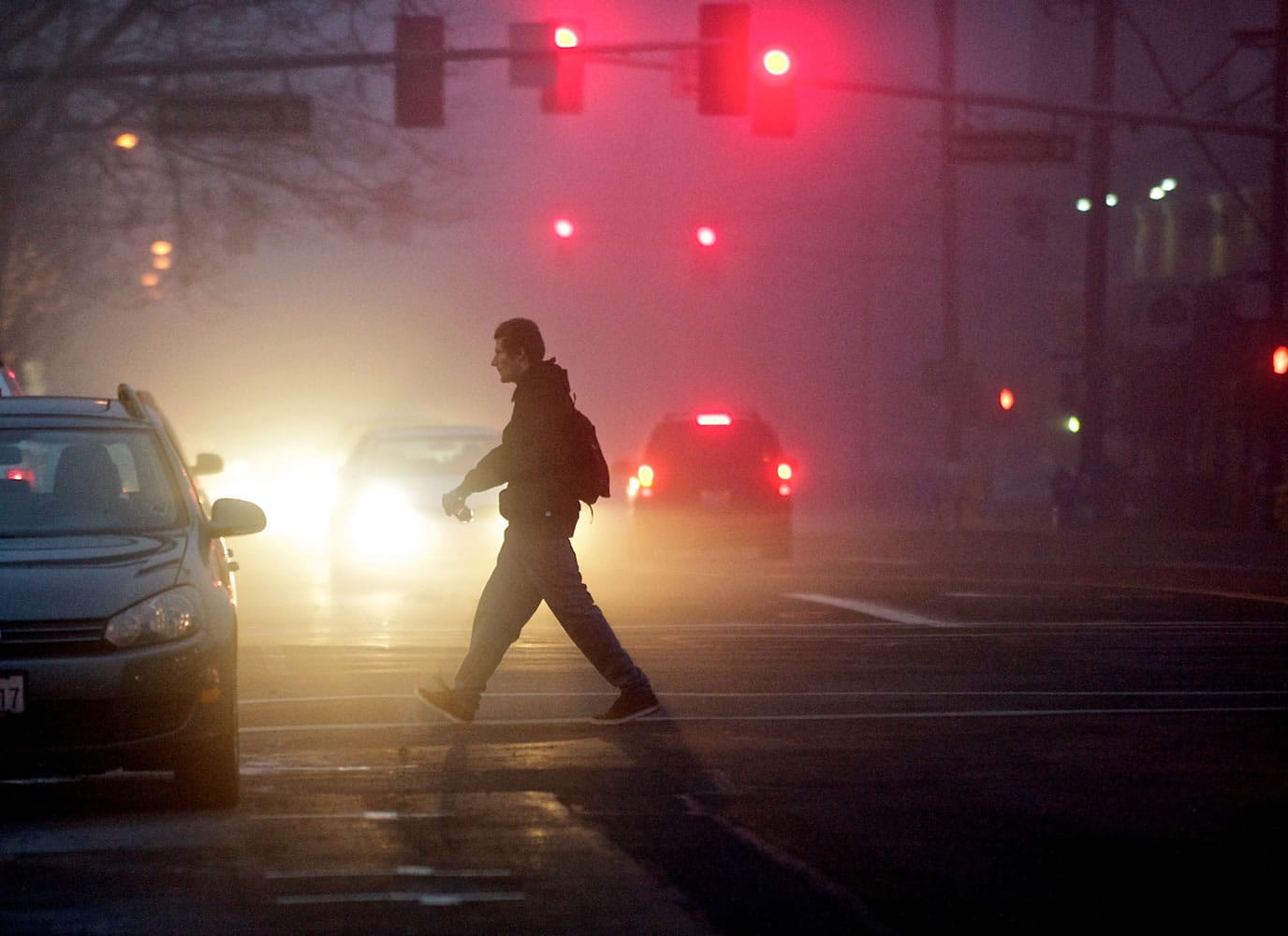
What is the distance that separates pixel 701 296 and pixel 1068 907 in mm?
93414

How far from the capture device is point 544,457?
406 inches

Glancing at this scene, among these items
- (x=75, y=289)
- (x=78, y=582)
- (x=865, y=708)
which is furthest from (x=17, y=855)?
(x=75, y=289)

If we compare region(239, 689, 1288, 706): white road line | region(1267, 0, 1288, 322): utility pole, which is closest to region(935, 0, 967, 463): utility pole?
region(1267, 0, 1288, 322): utility pole

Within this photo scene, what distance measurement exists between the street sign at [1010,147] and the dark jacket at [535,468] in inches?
668

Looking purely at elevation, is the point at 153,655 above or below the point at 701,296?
below

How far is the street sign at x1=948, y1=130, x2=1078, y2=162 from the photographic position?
1046 inches

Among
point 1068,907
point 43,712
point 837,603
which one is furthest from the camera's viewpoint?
point 837,603

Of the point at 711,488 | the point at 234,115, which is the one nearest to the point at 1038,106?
the point at 711,488

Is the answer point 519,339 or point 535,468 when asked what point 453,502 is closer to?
point 535,468

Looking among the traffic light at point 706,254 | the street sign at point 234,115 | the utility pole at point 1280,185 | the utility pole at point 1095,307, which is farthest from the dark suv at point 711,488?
the utility pole at point 1095,307

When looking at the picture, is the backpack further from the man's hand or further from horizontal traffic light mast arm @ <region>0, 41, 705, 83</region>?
horizontal traffic light mast arm @ <region>0, 41, 705, 83</region>

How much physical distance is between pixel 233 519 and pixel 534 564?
188 cm

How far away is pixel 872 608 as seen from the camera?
57.9ft

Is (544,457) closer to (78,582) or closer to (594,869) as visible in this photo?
(78,582)
